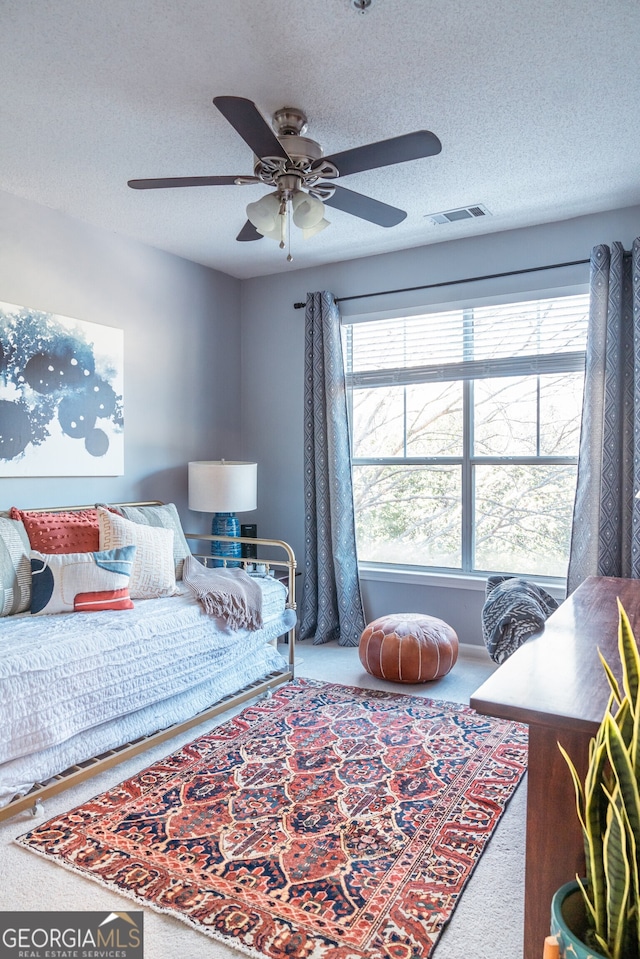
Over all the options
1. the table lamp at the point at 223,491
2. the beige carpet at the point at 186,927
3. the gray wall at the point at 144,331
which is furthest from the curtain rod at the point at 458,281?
the beige carpet at the point at 186,927

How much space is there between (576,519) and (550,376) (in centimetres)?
88

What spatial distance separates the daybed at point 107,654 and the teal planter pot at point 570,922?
1743mm

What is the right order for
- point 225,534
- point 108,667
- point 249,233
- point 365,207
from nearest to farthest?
point 108,667
point 365,207
point 249,233
point 225,534

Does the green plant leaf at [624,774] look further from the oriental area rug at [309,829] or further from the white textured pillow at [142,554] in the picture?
the white textured pillow at [142,554]

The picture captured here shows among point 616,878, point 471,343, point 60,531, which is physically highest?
point 471,343

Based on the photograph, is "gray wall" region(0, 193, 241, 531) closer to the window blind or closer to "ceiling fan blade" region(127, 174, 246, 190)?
the window blind

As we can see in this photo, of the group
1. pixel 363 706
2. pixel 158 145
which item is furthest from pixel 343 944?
pixel 158 145

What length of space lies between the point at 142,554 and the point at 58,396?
986 mm

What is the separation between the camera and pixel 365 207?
2.61 metres

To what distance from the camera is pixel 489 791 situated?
227cm

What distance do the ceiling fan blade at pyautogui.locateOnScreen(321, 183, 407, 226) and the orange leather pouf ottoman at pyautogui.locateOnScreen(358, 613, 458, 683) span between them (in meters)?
2.04

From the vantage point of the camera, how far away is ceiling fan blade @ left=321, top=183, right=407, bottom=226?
2.52m

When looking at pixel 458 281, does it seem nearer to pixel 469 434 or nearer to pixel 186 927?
pixel 469 434

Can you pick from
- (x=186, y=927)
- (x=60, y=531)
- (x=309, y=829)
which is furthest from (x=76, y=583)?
(x=186, y=927)
